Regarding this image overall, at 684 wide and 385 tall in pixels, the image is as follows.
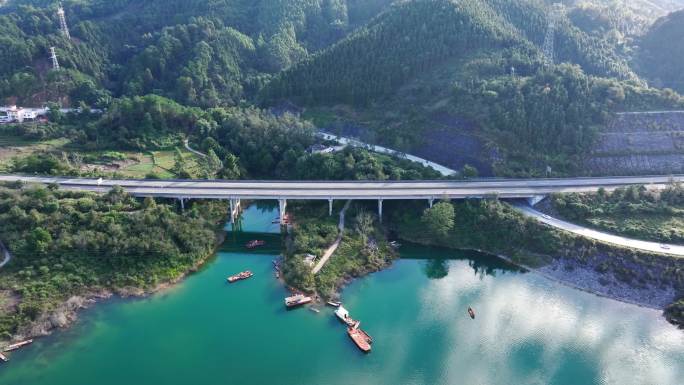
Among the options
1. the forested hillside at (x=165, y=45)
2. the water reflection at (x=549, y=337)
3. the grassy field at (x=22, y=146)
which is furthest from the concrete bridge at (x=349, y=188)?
the forested hillside at (x=165, y=45)

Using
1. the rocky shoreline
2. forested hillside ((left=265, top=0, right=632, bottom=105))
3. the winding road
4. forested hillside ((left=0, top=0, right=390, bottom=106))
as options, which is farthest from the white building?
the rocky shoreline

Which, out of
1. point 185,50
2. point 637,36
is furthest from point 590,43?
point 185,50

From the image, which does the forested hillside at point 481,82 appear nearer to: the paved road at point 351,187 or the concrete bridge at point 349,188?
the paved road at point 351,187

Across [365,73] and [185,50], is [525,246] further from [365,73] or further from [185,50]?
[185,50]

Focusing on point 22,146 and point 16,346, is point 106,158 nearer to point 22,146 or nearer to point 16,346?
point 22,146

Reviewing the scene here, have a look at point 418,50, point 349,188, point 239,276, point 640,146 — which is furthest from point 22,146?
A: point 640,146

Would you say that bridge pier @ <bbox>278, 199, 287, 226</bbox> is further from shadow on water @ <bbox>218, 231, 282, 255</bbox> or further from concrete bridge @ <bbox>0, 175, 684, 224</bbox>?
shadow on water @ <bbox>218, 231, 282, 255</bbox>
